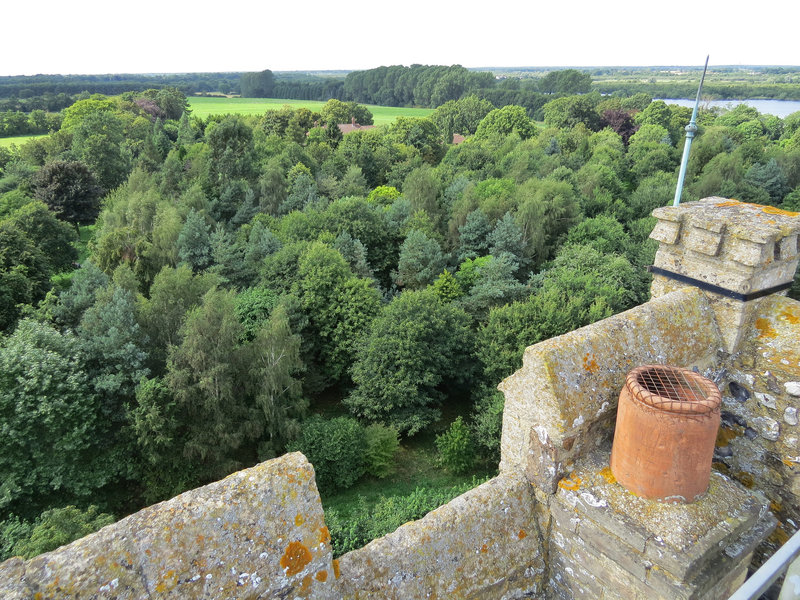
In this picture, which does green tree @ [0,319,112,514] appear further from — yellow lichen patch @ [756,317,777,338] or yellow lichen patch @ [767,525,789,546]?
yellow lichen patch @ [756,317,777,338]

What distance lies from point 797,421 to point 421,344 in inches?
731

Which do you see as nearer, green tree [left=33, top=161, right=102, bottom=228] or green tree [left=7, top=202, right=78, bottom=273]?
green tree [left=7, top=202, right=78, bottom=273]

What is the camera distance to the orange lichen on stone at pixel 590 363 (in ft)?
16.0

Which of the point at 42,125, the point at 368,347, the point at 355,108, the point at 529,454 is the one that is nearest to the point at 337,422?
the point at 368,347

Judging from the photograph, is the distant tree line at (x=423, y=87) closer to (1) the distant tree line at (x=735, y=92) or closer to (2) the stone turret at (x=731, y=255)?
(1) the distant tree line at (x=735, y=92)

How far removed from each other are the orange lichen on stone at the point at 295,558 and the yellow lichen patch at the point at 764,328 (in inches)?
228

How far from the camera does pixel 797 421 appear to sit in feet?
18.4

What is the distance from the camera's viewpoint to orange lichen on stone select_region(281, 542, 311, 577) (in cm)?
363

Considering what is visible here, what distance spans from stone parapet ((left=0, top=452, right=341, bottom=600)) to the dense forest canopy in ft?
34.9

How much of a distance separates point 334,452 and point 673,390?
57.5 ft

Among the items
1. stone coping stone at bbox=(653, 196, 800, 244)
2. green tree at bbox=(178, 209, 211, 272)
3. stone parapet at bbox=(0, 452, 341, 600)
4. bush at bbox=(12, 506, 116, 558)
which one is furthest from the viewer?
green tree at bbox=(178, 209, 211, 272)

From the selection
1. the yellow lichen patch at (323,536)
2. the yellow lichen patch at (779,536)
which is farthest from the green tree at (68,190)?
the yellow lichen patch at (779,536)

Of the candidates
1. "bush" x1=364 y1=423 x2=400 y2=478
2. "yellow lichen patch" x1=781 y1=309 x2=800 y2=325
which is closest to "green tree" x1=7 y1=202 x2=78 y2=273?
"bush" x1=364 y1=423 x2=400 y2=478

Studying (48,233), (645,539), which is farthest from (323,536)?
(48,233)
